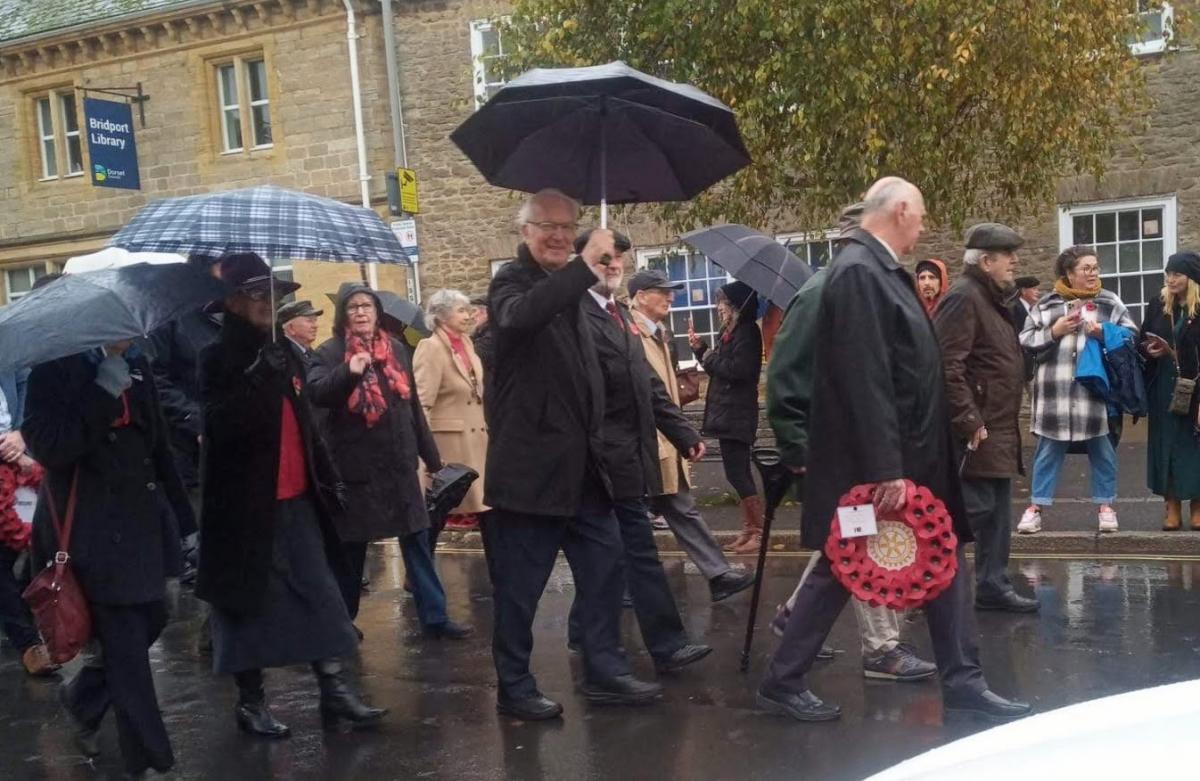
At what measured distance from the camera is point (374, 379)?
7184mm

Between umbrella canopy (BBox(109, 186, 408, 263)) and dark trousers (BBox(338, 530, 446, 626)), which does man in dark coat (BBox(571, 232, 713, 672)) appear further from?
dark trousers (BBox(338, 530, 446, 626))

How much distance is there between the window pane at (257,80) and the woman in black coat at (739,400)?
14337 millimetres

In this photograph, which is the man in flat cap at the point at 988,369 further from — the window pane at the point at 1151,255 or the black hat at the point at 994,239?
the window pane at the point at 1151,255

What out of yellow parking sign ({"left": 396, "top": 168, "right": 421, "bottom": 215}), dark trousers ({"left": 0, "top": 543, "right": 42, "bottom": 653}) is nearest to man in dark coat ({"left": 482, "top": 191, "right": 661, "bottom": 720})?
dark trousers ({"left": 0, "top": 543, "right": 42, "bottom": 653})

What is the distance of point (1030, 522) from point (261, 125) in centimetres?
1628

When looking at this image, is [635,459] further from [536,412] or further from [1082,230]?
[1082,230]

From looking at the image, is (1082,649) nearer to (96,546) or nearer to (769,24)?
(96,546)

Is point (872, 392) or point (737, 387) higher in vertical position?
point (872, 392)

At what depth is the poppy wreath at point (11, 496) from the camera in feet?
23.1

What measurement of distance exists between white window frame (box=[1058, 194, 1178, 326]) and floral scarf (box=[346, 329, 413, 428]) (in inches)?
448

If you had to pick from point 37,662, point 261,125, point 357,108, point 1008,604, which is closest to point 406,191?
point 357,108

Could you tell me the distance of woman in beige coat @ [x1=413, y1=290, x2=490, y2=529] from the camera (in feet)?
26.8

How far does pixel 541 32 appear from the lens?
1448 cm

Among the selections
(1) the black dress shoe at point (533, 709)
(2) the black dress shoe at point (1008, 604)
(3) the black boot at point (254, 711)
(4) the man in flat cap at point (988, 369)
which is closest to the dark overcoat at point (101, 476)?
(3) the black boot at point (254, 711)
